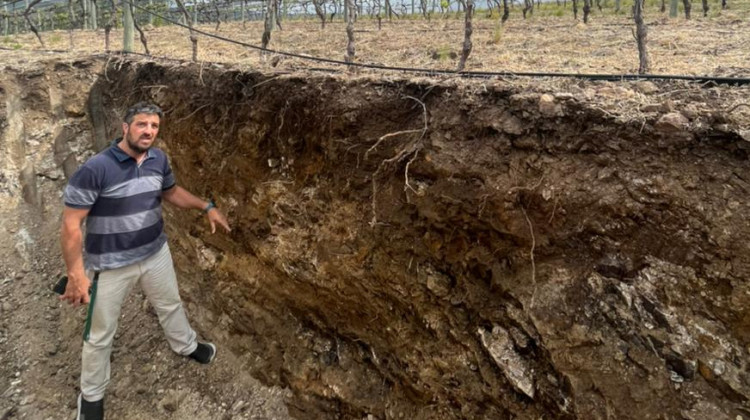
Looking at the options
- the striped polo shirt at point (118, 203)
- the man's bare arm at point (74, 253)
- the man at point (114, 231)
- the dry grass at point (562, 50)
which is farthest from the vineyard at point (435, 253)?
the man's bare arm at point (74, 253)

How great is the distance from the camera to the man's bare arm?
2596 mm

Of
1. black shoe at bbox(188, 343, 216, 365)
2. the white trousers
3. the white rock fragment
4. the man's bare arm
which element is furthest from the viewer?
black shoe at bbox(188, 343, 216, 365)

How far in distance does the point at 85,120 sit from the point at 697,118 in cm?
633

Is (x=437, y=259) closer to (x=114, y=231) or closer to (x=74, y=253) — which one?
(x=114, y=231)

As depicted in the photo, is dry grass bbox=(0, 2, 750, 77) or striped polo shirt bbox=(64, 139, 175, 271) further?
dry grass bbox=(0, 2, 750, 77)

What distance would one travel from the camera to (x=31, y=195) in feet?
17.2

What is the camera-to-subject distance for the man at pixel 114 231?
8.72ft

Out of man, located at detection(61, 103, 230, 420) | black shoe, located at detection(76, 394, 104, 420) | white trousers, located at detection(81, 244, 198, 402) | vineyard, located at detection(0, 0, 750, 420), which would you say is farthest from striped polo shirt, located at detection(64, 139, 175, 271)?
black shoe, located at detection(76, 394, 104, 420)

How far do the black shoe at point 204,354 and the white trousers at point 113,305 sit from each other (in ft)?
1.14

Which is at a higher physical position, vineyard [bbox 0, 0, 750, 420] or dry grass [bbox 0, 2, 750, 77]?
dry grass [bbox 0, 2, 750, 77]

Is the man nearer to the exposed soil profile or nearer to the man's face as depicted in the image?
the man's face

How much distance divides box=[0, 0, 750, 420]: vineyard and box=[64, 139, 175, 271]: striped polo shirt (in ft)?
2.45

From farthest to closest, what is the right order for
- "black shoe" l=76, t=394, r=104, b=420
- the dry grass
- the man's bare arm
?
the dry grass → "black shoe" l=76, t=394, r=104, b=420 → the man's bare arm

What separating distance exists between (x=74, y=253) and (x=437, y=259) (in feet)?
7.39
